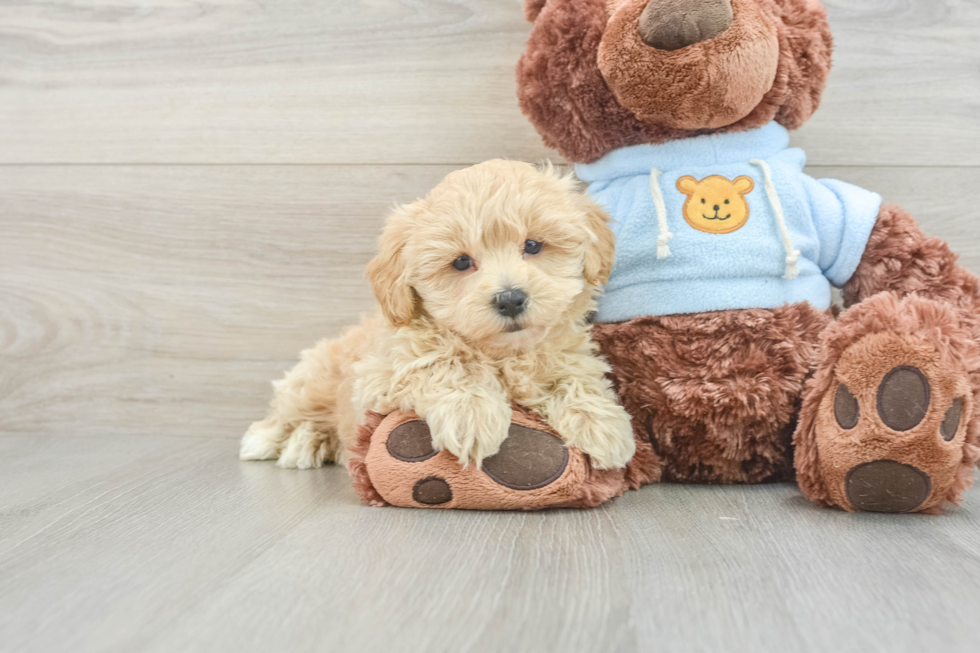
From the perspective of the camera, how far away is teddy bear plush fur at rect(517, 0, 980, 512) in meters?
0.87

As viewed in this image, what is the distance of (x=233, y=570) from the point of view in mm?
775

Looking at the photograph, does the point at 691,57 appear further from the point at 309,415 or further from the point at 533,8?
the point at 309,415

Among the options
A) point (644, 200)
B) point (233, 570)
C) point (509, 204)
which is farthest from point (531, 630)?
point (644, 200)

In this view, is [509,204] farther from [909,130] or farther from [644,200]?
[909,130]

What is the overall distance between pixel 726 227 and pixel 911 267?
0.27 meters

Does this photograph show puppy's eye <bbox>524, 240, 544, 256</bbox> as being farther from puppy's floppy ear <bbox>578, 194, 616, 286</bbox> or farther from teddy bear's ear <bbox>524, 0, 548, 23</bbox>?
teddy bear's ear <bbox>524, 0, 548, 23</bbox>

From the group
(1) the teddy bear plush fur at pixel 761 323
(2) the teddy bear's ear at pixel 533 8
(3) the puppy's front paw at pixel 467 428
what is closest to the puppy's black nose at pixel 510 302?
(3) the puppy's front paw at pixel 467 428

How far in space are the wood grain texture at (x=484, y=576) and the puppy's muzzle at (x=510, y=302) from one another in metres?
0.26

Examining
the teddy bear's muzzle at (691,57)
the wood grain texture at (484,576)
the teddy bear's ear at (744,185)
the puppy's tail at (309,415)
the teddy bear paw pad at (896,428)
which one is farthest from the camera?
the puppy's tail at (309,415)

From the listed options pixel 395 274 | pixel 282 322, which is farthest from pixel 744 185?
pixel 282 322

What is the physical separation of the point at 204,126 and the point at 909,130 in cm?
131

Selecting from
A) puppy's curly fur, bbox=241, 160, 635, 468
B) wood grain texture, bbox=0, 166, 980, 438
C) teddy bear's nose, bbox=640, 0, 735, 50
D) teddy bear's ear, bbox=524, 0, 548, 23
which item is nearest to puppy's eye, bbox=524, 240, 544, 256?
puppy's curly fur, bbox=241, 160, 635, 468

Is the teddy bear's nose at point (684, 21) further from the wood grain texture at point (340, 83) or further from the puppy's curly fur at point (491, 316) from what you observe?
the wood grain texture at point (340, 83)

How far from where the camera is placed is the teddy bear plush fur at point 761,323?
0.87m
